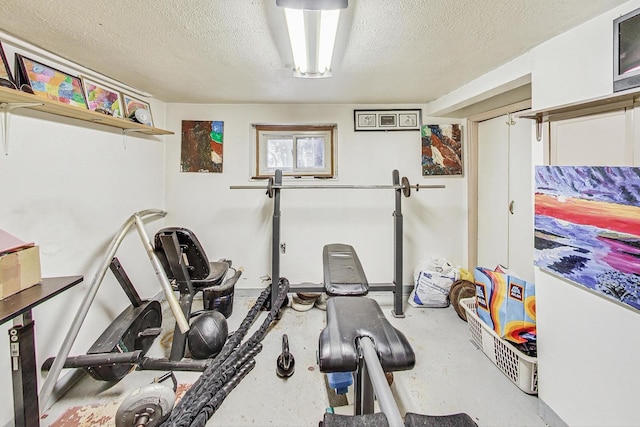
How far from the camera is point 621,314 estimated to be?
113 cm

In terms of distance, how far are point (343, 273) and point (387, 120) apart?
1.97 metres

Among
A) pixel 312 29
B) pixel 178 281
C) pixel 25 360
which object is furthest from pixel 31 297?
pixel 312 29

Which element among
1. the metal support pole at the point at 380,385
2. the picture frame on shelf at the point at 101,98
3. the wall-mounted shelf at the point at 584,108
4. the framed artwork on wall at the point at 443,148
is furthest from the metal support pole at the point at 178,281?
the framed artwork on wall at the point at 443,148

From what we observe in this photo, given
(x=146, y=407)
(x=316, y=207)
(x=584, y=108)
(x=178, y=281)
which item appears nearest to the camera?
(x=584, y=108)

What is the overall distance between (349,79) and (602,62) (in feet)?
4.89

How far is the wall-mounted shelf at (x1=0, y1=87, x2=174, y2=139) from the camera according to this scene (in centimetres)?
131

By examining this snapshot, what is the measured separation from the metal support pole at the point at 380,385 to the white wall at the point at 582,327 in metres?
1.08

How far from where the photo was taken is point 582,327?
129cm

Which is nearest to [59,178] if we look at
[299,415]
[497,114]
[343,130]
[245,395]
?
[245,395]

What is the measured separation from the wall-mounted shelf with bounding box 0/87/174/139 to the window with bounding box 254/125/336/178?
45.3 inches

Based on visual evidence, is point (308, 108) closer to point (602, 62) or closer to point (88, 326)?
point (602, 62)

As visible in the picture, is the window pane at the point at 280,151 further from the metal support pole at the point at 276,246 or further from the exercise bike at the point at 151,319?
the exercise bike at the point at 151,319

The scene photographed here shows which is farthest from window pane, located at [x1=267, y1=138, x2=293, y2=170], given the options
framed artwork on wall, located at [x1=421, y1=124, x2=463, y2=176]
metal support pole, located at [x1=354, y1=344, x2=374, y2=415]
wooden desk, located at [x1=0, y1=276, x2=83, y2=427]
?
metal support pole, located at [x1=354, y1=344, x2=374, y2=415]

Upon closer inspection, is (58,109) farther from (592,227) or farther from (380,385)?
(592,227)
